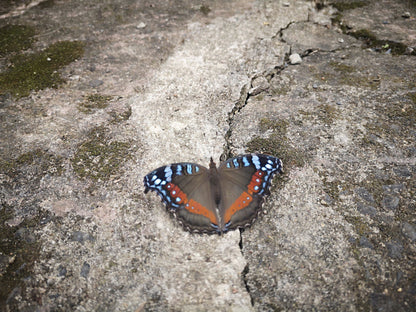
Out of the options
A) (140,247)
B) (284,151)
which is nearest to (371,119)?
(284,151)

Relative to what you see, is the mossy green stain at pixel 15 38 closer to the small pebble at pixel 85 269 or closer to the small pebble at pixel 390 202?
the small pebble at pixel 85 269

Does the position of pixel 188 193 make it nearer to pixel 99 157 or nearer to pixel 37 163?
pixel 99 157

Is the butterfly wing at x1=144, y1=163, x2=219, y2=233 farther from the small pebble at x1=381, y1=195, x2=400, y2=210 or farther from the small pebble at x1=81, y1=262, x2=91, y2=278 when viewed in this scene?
the small pebble at x1=381, y1=195, x2=400, y2=210

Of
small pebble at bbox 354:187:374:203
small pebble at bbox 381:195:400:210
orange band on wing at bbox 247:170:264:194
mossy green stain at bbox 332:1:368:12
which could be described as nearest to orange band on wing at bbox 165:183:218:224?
orange band on wing at bbox 247:170:264:194

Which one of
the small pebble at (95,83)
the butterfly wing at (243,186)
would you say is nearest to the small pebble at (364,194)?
the butterfly wing at (243,186)

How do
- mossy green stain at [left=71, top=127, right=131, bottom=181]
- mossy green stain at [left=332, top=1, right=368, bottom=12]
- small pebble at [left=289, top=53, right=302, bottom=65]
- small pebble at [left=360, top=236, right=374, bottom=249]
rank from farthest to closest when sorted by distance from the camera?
mossy green stain at [left=332, top=1, right=368, bottom=12] → small pebble at [left=289, top=53, right=302, bottom=65] → mossy green stain at [left=71, top=127, right=131, bottom=181] → small pebble at [left=360, top=236, right=374, bottom=249]
